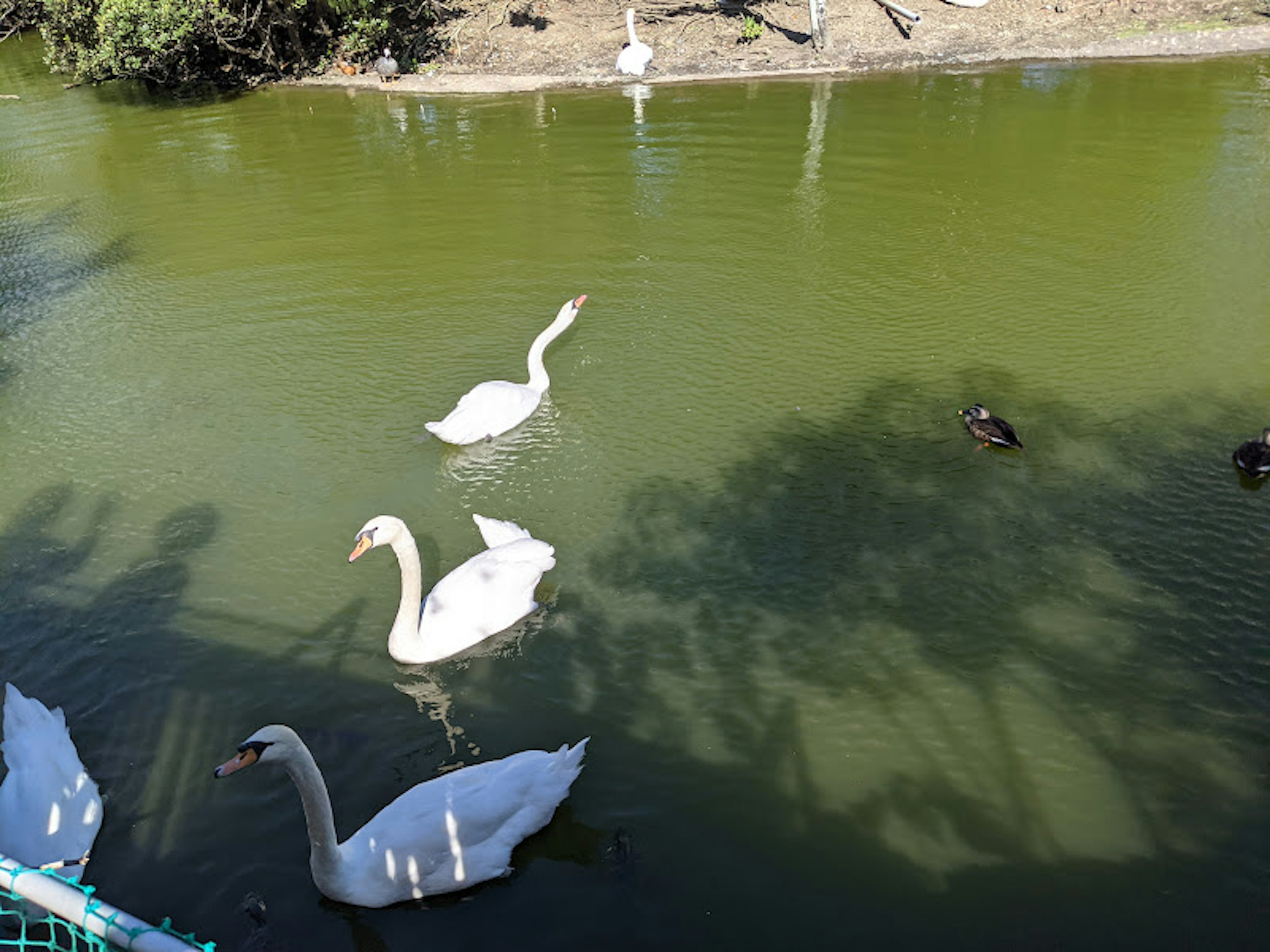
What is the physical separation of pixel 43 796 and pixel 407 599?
7.76ft

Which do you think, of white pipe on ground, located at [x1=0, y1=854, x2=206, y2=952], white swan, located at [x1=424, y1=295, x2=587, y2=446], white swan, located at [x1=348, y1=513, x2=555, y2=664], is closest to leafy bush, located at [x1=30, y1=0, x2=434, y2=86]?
white swan, located at [x1=424, y1=295, x2=587, y2=446]

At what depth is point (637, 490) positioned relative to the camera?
9.02 metres

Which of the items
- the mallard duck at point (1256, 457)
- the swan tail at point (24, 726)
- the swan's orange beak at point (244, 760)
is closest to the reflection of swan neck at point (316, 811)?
the swan's orange beak at point (244, 760)

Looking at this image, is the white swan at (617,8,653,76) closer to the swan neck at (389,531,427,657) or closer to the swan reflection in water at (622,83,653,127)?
the swan reflection in water at (622,83,653,127)

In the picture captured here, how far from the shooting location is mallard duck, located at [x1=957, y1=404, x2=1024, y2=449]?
8.98m

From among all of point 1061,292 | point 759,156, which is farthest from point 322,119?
point 1061,292

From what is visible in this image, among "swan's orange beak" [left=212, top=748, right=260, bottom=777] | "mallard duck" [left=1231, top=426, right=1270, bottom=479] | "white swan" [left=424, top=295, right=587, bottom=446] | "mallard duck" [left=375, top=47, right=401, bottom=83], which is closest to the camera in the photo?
"swan's orange beak" [left=212, top=748, right=260, bottom=777]

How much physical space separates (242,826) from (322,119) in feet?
59.7

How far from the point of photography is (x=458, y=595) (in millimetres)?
7375

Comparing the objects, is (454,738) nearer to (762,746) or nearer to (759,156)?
(762,746)

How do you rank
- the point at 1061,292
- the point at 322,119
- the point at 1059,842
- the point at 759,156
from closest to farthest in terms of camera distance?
the point at 1059,842
the point at 1061,292
the point at 759,156
the point at 322,119

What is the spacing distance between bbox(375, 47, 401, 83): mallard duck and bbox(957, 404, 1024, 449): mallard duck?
60.6 feet

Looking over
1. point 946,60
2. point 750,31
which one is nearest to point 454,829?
point 946,60

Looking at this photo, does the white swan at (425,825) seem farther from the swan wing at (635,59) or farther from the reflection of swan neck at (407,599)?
the swan wing at (635,59)
